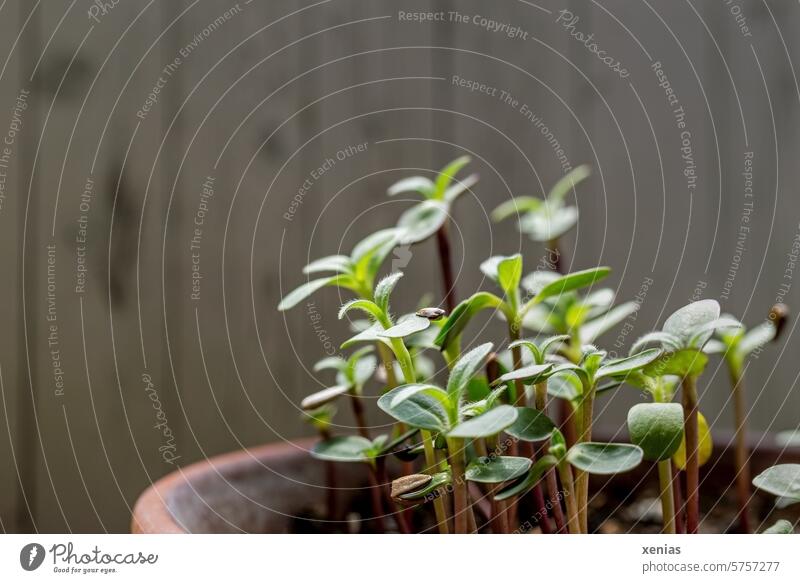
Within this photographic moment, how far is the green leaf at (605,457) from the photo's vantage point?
0.98ft

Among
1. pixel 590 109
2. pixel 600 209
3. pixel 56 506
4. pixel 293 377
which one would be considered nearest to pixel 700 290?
pixel 600 209

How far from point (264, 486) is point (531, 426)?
30 cm

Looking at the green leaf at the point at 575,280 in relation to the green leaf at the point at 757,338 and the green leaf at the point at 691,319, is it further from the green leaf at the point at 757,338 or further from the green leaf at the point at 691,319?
the green leaf at the point at 757,338

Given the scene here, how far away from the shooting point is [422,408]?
0.33m

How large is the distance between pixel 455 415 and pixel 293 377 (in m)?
0.60

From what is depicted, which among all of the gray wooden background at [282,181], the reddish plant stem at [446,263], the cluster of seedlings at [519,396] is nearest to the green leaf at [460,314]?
the cluster of seedlings at [519,396]

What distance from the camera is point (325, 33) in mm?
833

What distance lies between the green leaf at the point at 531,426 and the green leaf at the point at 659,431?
40 millimetres

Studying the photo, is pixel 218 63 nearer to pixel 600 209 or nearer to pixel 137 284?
pixel 137 284

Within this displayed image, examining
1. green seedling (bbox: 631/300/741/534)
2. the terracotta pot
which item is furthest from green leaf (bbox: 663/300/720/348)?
the terracotta pot

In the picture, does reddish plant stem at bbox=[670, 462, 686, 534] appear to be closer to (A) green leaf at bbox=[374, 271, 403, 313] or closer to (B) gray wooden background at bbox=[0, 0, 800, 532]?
(A) green leaf at bbox=[374, 271, 403, 313]

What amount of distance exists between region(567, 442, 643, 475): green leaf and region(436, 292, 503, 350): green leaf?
0.29 feet

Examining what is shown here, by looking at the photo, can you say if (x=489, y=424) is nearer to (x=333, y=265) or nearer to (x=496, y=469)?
(x=496, y=469)

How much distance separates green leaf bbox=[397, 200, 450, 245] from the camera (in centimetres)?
44
